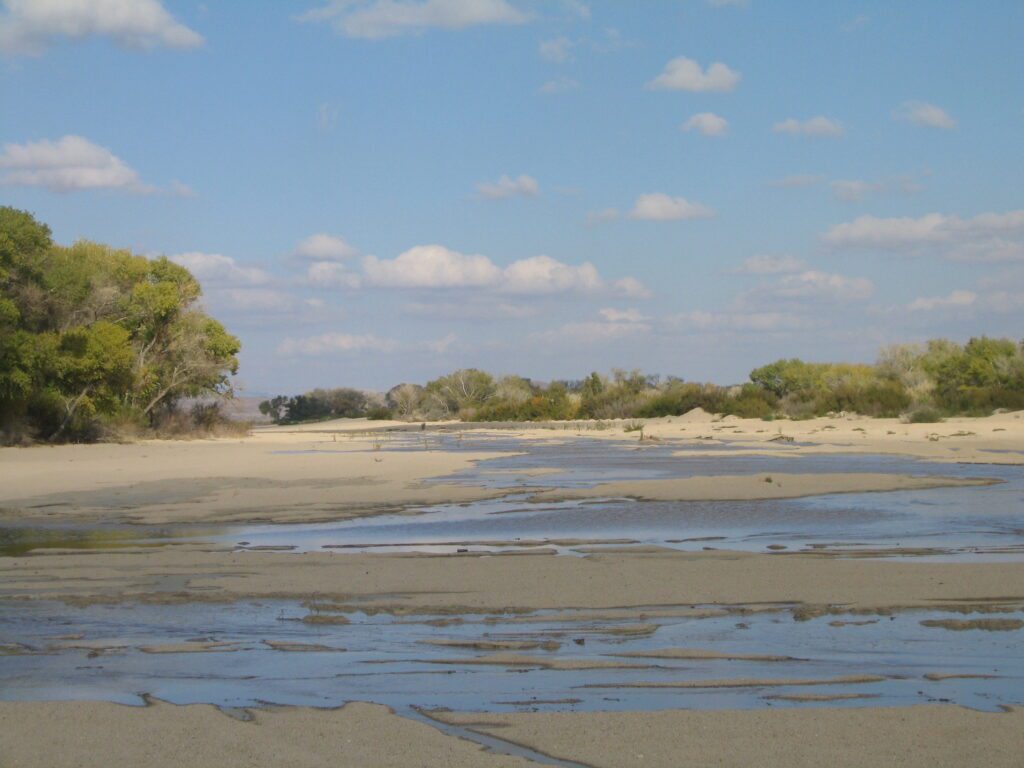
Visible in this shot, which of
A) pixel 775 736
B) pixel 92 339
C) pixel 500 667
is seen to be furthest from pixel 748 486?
pixel 92 339

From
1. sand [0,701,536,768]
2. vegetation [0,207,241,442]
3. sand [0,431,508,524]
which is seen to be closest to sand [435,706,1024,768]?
sand [0,701,536,768]

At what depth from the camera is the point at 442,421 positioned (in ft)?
239

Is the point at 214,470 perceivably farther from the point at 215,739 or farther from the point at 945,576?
the point at 215,739

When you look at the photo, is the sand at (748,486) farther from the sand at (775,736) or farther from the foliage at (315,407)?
the foliage at (315,407)

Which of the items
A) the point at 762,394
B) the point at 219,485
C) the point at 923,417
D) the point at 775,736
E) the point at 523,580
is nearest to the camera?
the point at 775,736

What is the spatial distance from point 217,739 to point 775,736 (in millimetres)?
2756

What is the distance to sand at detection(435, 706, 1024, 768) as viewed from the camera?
16.9 feet

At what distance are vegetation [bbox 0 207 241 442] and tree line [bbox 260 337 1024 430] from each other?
24.4 metres

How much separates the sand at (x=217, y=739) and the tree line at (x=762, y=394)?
38.7 meters

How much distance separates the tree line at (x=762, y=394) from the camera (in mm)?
45250

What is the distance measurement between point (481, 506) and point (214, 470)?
9.23 m

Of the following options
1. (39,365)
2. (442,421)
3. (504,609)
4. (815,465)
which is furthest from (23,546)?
(442,421)

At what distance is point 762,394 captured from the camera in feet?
189

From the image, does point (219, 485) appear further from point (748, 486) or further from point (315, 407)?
point (315, 407)
